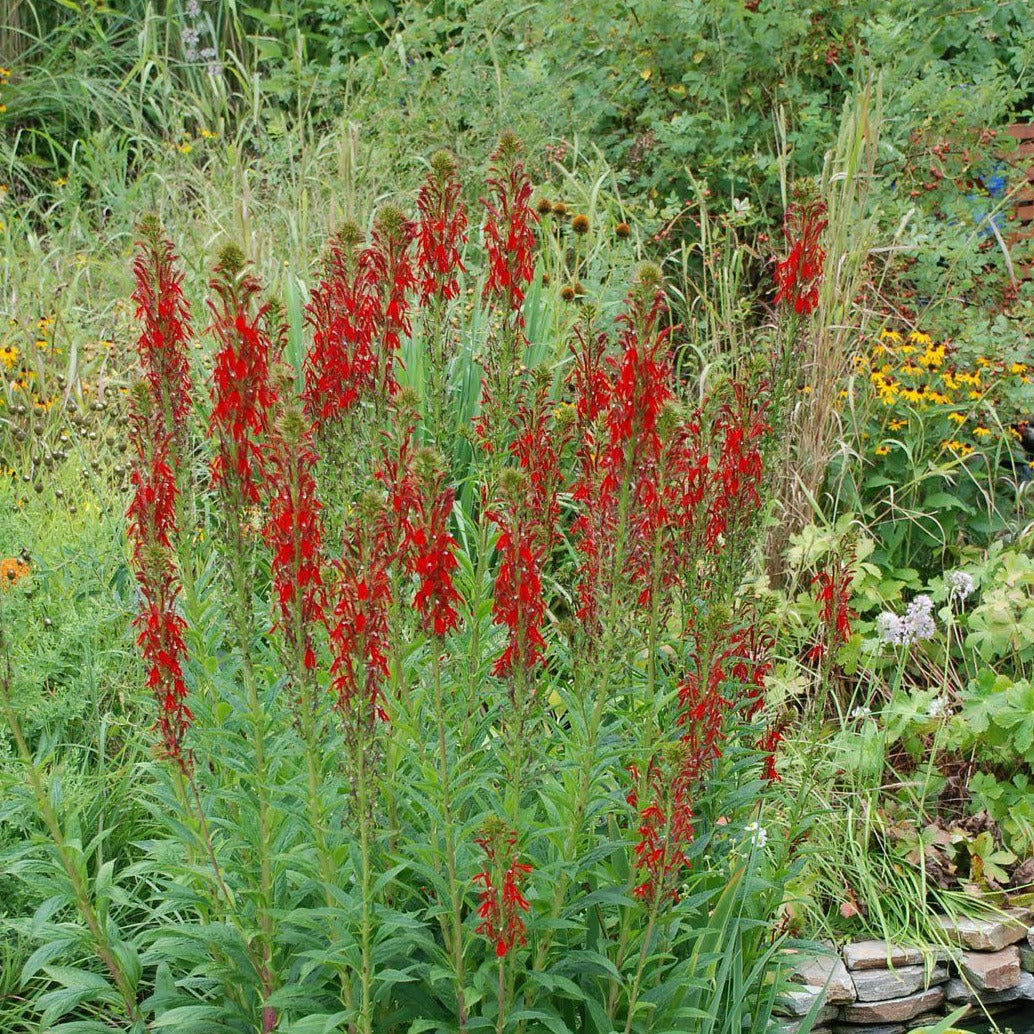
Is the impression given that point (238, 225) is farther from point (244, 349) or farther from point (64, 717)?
point (244, 349)

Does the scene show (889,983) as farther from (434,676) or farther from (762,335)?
(762,335)

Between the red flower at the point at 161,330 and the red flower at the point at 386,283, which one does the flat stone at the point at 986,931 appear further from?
the red flower at the point at 161,330

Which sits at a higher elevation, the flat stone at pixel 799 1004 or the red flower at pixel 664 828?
the red flower at pixel 664 828

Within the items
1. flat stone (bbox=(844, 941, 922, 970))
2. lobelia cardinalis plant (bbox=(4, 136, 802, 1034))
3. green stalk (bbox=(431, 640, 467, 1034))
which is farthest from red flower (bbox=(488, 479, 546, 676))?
flat stone (bbox=(844, 941, 922, 970))

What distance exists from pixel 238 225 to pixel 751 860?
3.89 m

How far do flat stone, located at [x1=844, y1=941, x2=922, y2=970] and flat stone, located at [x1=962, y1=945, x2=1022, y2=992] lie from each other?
17cm

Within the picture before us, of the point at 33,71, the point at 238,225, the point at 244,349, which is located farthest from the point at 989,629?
the point at 33,71

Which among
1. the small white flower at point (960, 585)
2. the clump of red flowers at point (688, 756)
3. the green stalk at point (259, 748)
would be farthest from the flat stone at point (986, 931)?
the green stalk at point (259, 748)

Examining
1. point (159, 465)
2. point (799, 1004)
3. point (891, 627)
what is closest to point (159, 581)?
point (159, 465)

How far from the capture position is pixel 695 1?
6723mm

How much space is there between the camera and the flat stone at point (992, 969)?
3791 mm

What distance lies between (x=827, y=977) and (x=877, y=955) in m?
0.25

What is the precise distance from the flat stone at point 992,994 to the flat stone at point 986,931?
0.11 metres

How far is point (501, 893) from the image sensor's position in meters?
2.14
